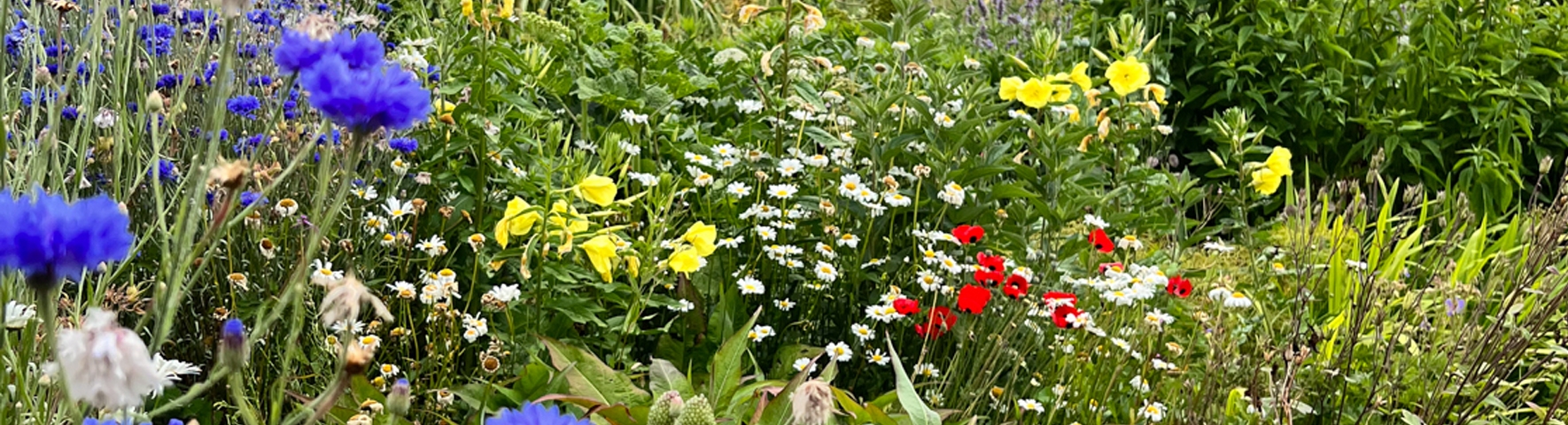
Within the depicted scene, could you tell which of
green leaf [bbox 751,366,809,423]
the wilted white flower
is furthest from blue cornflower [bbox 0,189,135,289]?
green leaf [bbox 751,366,809,423]

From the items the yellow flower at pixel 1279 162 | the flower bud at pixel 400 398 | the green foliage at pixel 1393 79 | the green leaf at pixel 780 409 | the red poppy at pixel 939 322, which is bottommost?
the green foliage at pixel 1393 79

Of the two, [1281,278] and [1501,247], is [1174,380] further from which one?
[1501,247]

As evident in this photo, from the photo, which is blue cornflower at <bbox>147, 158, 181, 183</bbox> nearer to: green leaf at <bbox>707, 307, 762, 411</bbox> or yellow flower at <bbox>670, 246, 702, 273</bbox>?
yellow flower at <bbox>670, 246, 702, 273</bbox>

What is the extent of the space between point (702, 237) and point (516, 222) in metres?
0.28

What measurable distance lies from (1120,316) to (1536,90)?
2.25m

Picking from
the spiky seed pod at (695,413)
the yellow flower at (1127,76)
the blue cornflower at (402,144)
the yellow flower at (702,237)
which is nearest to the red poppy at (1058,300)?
the yellow flower at (702,237)

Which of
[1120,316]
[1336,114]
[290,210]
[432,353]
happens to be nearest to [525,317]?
[432,353]

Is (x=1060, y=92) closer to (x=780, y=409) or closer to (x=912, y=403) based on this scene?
(x=780, y=409)

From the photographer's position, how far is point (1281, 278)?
325cm

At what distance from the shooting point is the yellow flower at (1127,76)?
115 inches

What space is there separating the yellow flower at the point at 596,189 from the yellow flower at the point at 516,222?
0.08 m

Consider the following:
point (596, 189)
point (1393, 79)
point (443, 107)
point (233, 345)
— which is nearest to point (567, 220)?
point (596, 189)

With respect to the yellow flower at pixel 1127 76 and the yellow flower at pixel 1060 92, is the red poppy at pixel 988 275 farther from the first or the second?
the yellow flower at pixel 1127 76

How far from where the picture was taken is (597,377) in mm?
1994
